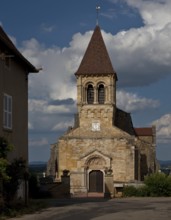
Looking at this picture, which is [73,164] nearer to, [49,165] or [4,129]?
[49,165]

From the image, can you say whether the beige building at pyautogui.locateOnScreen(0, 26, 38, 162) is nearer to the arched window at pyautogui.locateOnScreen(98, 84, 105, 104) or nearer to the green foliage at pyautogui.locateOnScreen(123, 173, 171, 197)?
the green foliage at pyautogui.locateOnScreen(123, 173, 171, 197)

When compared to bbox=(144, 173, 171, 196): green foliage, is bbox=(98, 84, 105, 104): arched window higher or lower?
higher

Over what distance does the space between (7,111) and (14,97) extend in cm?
155

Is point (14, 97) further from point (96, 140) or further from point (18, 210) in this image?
point (96, 140)

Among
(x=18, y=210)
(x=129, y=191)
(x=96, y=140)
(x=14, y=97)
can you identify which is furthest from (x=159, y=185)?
(x=96, y=140)

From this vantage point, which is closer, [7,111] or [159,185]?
[7,111]

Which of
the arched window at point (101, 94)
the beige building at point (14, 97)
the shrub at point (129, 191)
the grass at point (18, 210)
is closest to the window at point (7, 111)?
the beige building at point (14, 97)

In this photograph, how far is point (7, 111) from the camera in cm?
2183

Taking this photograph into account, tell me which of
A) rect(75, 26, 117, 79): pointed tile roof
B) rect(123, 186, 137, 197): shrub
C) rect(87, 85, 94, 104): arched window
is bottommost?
rect(123, 186, 137, 197): shrub

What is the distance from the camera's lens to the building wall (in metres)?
21.7

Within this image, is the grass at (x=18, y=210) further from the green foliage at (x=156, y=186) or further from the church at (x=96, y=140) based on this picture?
the church at (x=96, y=140)

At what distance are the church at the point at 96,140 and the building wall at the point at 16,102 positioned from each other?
2592cm

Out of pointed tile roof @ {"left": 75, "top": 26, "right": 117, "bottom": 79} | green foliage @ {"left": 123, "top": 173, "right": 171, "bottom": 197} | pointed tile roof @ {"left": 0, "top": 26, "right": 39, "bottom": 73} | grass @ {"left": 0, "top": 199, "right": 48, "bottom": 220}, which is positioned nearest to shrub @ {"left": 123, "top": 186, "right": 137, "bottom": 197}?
green foliage @ {"left": 123, "top": 173, "right": 171, "bottom": 197}

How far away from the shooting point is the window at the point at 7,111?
70.8ft
